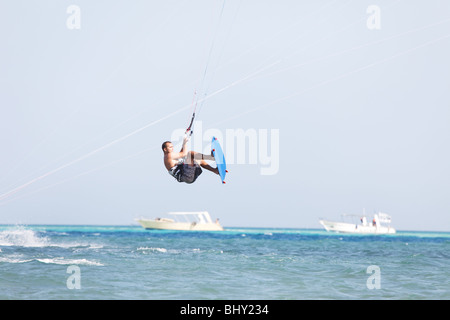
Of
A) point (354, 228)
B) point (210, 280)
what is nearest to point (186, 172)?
point (210, 280)

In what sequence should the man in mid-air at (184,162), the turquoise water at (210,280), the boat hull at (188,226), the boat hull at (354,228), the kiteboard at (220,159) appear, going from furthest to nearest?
the boat hull at (354,228), the boat hull at (188,226), the turquoise water at (210,280), the man in mid-air at (184,162), the kiteboard at (220,159)

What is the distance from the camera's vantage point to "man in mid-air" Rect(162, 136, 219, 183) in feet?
37.5

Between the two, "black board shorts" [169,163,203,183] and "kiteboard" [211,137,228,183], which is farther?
"black board shorts" [169,163,203,183]

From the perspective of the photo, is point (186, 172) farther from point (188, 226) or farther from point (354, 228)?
point (354, 228)

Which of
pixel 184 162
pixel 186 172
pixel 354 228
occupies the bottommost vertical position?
pixel 354 228

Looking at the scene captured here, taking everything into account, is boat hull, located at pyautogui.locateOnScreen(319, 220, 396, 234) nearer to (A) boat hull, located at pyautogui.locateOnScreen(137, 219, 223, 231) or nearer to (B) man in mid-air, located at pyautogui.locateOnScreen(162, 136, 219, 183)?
(A) boat hull, located at pyautogui.locateOnScreen(137, 219, 223, 231)

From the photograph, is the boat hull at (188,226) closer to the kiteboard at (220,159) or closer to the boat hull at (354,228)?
the boat hull at (354,228)

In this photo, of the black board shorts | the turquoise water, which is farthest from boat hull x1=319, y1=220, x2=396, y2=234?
the black board shorts

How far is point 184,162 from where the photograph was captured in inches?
449

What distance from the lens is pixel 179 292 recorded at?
1429cm

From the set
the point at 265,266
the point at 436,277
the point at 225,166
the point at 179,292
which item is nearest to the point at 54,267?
the point at 179,292

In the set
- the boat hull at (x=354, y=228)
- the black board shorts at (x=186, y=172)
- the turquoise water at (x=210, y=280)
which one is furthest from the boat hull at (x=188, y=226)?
the black board shorts at (x=186, y=172)

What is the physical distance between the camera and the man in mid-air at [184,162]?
37.5ft
